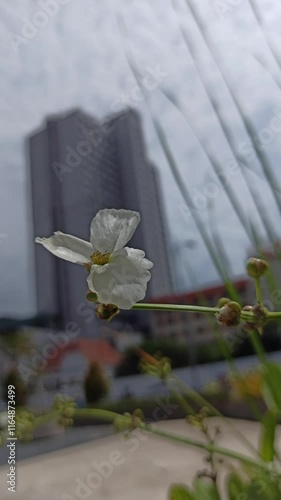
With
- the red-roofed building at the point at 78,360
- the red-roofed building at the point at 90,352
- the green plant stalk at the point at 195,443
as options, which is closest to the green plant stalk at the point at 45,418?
the green plant stalk at the point at 195,443

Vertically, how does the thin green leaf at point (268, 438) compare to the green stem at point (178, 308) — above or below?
below

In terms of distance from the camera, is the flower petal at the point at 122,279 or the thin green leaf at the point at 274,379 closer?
the flower petal at the point at 122,279

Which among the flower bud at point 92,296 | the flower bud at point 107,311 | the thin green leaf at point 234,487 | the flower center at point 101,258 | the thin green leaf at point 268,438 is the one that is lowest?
the thin green leaf at point 234,487

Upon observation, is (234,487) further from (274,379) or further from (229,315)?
(229,315)

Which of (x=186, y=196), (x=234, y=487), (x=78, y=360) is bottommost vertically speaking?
(x=234, y=487)

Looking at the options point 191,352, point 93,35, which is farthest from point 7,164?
point 191,352

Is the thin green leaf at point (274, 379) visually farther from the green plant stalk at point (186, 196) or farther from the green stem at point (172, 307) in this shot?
the green stem at point (172, 307)

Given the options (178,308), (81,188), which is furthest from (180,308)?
(81,188)
